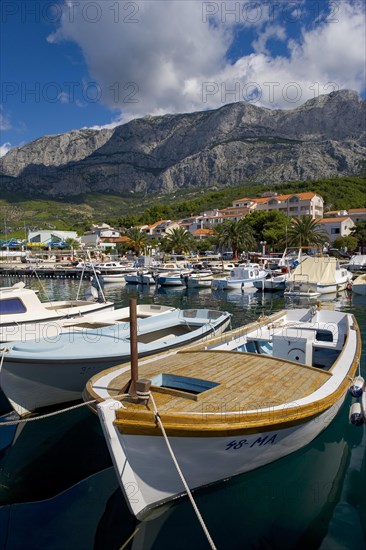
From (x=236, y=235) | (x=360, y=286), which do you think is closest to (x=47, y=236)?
(x=236, y=235)

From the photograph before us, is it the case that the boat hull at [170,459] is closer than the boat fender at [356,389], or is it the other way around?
the boat hull at [170,459]

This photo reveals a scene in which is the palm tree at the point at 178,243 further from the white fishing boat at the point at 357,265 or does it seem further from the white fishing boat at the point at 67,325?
the white fishing boat at the point at 67,325

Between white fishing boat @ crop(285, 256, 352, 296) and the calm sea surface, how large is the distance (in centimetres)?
2754

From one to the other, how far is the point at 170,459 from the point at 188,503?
1.34 m

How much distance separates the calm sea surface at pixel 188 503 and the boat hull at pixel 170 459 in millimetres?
460

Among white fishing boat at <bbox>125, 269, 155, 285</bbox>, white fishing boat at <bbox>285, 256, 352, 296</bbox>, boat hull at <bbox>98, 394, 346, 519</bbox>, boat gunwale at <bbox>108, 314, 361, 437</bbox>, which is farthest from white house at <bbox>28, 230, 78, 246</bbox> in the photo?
boat gunwale at <bbox>108, 314, 361, 437</bbox>

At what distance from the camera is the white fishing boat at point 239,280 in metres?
41.5

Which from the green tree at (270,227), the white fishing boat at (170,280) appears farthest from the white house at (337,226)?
the white fishing boat at (170,280)

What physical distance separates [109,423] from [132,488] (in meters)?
1.14

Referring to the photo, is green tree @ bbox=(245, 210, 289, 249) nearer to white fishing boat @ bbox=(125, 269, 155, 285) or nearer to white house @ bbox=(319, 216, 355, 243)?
white house @ bbox=(319, 216, 355, 243)

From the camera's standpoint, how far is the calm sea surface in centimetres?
598

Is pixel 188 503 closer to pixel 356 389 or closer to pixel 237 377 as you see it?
pixel 237 377

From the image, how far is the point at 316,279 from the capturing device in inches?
1453

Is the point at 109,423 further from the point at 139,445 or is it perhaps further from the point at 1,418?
the point at 1,418
